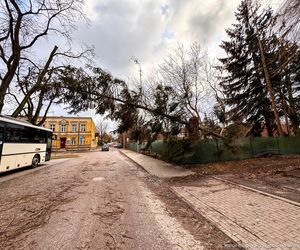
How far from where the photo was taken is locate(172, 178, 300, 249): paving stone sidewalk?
11.0 feet

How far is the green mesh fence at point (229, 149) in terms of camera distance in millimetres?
13867

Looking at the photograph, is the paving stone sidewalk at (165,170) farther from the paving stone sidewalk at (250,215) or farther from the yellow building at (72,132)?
the yellow building at (72,132)

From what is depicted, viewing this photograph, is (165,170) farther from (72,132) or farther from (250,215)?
(72,132)

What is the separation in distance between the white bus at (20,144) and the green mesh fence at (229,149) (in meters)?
9.90

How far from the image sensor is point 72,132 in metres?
50.6

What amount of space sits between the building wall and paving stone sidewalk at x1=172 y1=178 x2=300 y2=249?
155ft

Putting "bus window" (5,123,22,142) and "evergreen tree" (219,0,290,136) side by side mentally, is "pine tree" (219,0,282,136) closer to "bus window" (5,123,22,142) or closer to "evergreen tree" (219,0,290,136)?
"evergreen tree" (219,0,290,136)

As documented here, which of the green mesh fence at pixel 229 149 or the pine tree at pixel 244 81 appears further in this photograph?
the pine tree at pixel 244 81

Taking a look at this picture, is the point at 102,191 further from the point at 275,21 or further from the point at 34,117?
the point at 34,117

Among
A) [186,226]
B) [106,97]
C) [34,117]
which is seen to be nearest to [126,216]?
[186,226]

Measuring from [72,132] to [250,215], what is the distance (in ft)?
168

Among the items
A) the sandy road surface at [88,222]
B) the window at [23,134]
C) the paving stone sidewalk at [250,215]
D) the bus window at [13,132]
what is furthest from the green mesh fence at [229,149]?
the bus window at [13,132]

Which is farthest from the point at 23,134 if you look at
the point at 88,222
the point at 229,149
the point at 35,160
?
the point at 229,149

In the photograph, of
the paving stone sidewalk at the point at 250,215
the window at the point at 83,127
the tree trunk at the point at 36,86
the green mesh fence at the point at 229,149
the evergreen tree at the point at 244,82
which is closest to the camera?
the paving stone sidewalk at the point at 250,215
